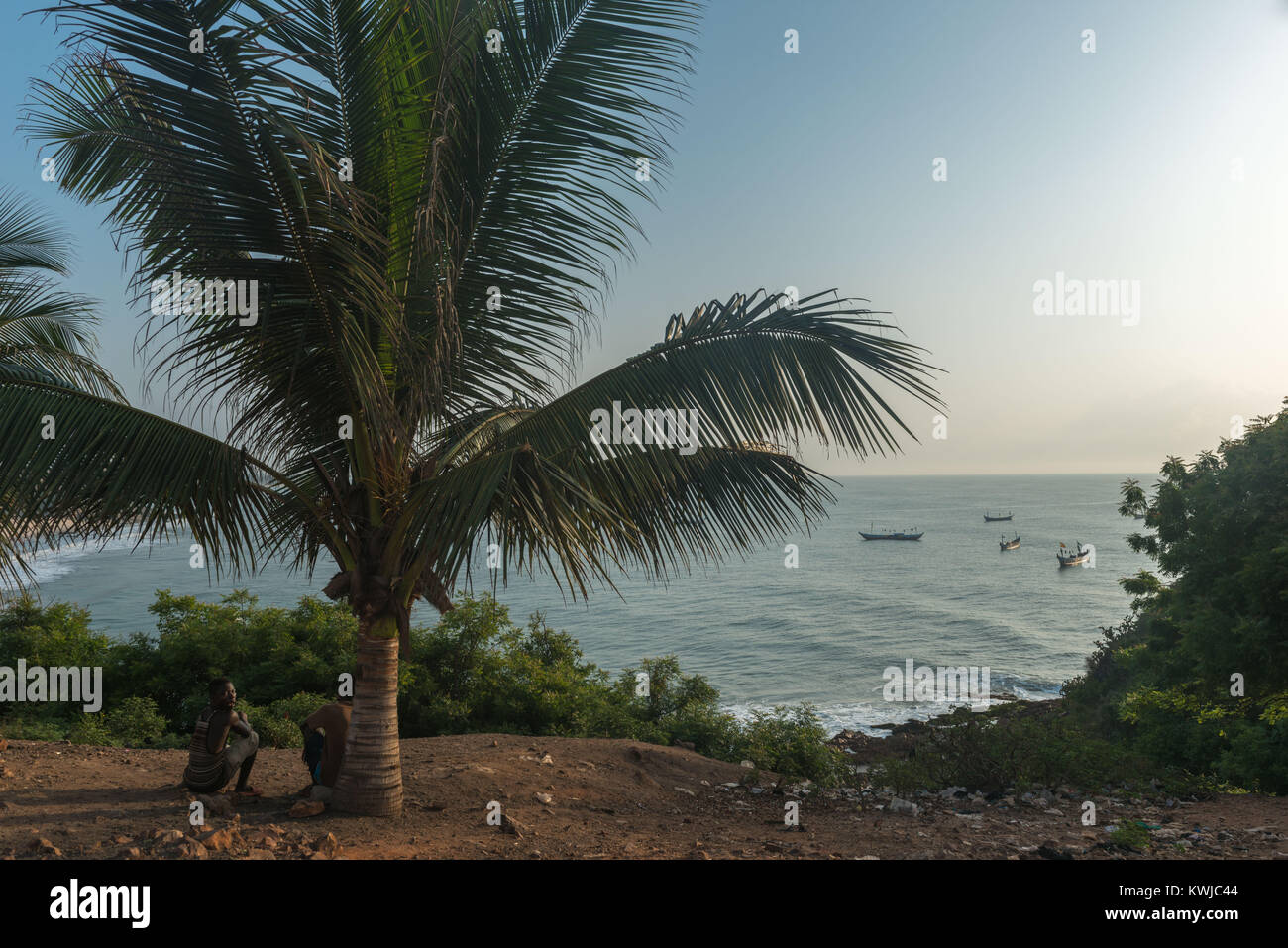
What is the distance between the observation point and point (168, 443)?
5.32m

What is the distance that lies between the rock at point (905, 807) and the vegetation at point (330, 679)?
286 cm

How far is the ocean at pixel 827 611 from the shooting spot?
35469 millimetres

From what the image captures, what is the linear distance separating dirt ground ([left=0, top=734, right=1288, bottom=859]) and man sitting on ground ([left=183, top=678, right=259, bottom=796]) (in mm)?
219

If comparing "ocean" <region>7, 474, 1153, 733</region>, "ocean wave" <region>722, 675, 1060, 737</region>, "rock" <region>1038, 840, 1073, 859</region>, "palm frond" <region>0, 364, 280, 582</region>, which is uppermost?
"palm frond" <region>0, 364, 280, 582</region>

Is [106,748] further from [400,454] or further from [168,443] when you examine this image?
[400,454]

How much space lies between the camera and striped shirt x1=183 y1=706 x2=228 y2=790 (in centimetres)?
634

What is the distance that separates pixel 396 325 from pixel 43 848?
3.82 m

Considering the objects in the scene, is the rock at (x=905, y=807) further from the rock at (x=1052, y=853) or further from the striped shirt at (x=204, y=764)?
the striped shirt at (x=204, y=764)

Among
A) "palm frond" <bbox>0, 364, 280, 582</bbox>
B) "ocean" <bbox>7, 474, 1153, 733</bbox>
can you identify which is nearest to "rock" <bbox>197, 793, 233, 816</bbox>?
"palm frond" <bbox>0, 364, 280, 582</bbox>

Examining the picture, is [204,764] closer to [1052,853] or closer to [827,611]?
[1052,853]

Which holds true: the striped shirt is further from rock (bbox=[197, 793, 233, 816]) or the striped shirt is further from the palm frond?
the palm frond

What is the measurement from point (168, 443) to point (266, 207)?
1.77 m

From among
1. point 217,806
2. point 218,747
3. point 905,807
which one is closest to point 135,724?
point 218,747

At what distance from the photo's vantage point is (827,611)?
5247 centimetres
